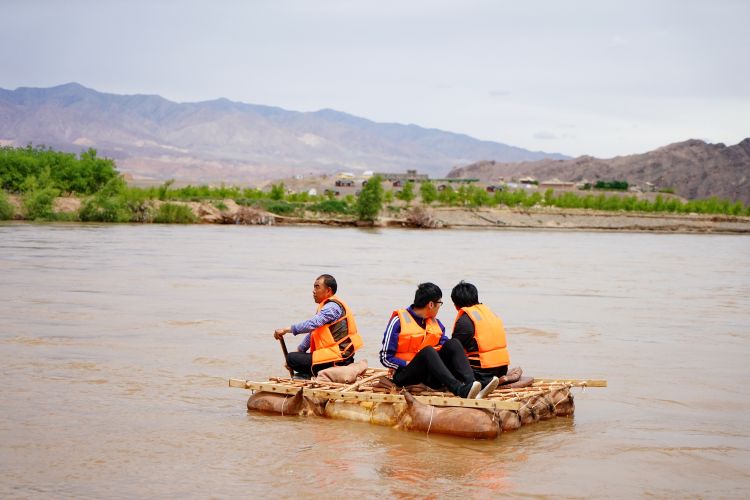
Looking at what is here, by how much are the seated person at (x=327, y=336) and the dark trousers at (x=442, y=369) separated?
1030 millimetres

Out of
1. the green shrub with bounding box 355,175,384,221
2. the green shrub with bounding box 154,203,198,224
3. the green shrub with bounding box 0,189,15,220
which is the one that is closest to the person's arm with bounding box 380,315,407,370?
the green shrub with bounding box 0,189,15,220

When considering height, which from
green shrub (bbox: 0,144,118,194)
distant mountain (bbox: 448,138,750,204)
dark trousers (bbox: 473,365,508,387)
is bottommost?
dark trousers (bbox: 473,365,508,387)

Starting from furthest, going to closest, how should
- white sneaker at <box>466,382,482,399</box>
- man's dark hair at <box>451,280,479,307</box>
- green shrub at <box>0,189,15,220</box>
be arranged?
green shrub at <box>0,189,15,220</box> → man's dark hair at <box>451,280,479,307</box> → white sneaker at <box>466,382,482,399</box>

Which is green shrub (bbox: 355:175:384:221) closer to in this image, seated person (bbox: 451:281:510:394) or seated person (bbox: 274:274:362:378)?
seated person (bbox: 274:274:362:378)

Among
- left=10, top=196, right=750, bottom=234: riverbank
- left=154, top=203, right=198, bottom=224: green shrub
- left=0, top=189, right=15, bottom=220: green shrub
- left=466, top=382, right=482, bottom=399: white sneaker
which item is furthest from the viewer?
left=10, top=196, right=750, bottom=234: riverbank

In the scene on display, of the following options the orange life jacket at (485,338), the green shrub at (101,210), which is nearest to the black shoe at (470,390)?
the orange life jacket at (485,338)

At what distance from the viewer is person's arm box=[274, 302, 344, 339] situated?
10.4 m

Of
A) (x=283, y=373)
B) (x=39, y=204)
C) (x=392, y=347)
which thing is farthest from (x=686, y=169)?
(x=392, y=347)

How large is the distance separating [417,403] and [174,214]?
2039 inches

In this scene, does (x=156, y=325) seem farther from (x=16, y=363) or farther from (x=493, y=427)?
(x=493, y=427)

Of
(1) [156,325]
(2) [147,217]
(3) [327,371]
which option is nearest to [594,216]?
(2) [147,217]

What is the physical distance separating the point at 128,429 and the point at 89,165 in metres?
54.9

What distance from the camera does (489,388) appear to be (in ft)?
31.1

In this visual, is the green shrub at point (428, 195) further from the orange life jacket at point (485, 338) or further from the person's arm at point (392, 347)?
the person's arm at point (392, 347)
